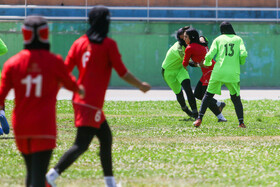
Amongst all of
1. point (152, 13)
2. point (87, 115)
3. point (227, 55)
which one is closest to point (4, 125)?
point (227, 55)

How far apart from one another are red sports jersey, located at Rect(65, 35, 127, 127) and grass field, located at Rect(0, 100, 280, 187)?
1.01 m

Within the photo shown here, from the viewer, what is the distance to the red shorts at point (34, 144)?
5352mm

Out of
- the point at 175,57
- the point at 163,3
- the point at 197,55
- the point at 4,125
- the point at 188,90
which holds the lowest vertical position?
the point at 4,125

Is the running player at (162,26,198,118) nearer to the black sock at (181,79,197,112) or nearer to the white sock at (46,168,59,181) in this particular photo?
the black sock at (181,79,197,112)

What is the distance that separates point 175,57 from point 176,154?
522 centimetres

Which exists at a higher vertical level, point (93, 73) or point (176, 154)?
point (93, 73)

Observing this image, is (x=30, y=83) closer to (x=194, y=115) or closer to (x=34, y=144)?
(x=34, y=144)

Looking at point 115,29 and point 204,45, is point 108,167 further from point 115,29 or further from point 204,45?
point 115,29

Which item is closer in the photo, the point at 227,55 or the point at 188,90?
the point at 227,55

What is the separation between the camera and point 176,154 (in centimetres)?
918

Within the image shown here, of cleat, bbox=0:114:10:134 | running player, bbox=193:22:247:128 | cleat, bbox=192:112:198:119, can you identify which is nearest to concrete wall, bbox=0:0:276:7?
cleat, bbox=192:112:198:119

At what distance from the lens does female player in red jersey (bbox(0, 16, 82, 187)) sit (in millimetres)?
5293

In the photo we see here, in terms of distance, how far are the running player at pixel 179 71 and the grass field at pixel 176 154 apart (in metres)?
0.52

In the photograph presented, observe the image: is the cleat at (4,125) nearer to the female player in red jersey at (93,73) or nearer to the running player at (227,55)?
the running player at (227,55)
